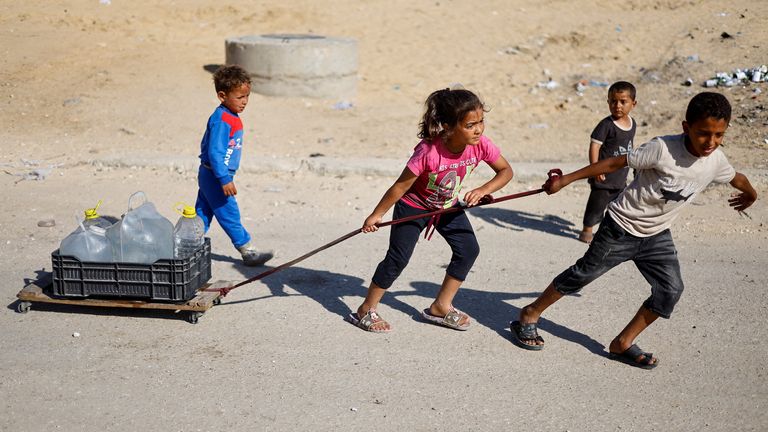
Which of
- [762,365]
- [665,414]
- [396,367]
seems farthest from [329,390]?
[762,365]

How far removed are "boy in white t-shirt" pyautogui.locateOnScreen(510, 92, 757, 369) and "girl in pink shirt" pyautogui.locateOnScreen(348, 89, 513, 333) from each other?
48 centimetres

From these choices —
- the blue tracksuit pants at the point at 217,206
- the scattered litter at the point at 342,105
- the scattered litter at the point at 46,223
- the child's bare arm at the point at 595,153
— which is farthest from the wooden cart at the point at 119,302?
the scattered litter at the point at 342,105

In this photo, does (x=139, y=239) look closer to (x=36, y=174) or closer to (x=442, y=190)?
(x=442, y=190)

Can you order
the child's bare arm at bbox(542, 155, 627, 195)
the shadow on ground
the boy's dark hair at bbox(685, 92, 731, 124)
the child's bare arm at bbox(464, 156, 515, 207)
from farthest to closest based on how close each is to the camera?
the shadow on ground, the child's bare arm at bbox(464, 156, 515, 207), the child's bare arm at bbox(542, 155, 627, 195), the boy's dark hair at bbox(685, 92, 731, 124)

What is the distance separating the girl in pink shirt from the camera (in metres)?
4.32

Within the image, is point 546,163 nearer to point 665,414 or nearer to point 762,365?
point 762,365

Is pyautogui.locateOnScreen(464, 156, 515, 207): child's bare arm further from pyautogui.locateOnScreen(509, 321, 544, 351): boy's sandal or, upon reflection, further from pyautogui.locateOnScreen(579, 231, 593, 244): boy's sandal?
pyautogui.locateOnScreen(579, 231, 593, 244): boy's sandal

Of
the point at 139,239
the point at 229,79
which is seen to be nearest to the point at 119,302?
the point at 139,239

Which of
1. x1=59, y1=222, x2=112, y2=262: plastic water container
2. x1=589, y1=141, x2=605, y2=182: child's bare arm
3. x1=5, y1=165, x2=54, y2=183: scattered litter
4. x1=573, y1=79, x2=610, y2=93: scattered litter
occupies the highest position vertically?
x1=573, y1=79, x2=610, y2=93: scattered litter

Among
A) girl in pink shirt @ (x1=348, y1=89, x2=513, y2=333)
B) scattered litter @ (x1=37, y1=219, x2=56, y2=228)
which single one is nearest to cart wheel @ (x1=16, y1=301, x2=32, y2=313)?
scattered litter @ (x1=37, y1=219, x2=56, y2=228)

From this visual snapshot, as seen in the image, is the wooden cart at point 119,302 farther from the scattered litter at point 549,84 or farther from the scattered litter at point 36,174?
the scattered litter at point 549,84

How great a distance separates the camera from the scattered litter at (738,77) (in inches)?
440

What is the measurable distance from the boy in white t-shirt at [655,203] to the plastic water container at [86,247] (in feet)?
8.86

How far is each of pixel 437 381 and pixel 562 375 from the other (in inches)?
28.5
